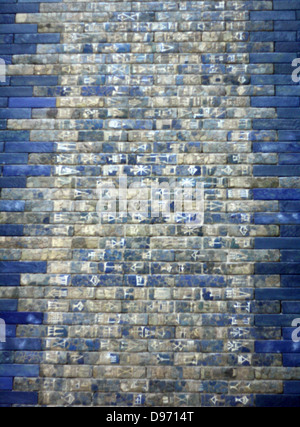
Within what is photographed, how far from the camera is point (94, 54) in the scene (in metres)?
2.74

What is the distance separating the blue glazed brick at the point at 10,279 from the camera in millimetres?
2506

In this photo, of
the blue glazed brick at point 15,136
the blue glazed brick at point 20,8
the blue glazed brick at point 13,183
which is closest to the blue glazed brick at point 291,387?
the blue glazed brick at point 13,183

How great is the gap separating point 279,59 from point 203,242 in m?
1.44

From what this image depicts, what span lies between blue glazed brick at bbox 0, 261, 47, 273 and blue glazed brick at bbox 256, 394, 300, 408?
63.6 inches

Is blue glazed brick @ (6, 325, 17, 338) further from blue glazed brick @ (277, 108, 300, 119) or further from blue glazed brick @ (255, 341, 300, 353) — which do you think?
blue glazed brick @ (277, 108, 300, 119)

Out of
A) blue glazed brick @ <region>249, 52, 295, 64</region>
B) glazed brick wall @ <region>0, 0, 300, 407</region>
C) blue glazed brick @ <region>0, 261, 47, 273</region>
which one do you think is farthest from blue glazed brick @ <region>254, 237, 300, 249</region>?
blue glazed brick @ <region>0, 261, 47, 273</region>

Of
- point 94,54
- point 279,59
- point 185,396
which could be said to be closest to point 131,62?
point 94,54

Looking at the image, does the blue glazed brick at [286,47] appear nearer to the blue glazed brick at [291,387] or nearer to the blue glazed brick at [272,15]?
the blue glazed brick at [272,15]
